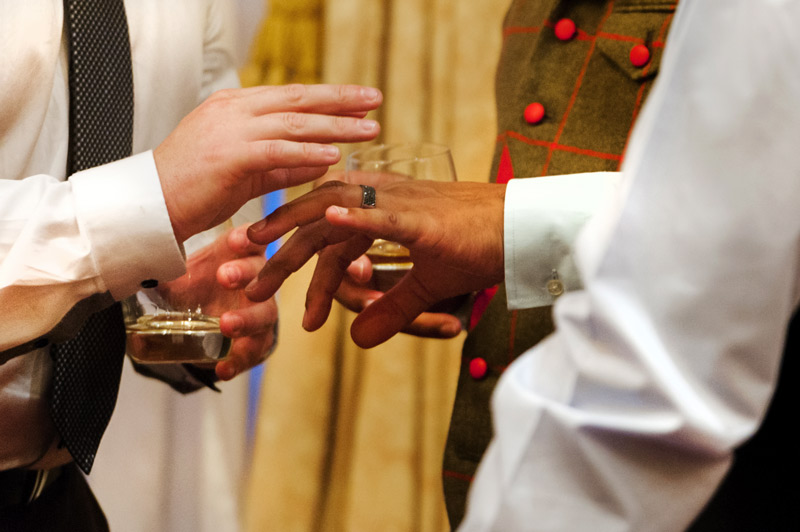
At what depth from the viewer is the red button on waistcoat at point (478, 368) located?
964 mm

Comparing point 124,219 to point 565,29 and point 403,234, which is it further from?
point 565,29

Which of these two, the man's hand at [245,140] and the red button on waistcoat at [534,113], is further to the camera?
the red button on waistcoat at [534,113]

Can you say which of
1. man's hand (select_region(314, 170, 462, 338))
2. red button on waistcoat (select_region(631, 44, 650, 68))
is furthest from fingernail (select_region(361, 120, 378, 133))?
red button on waistcoat (select_region(631, 44, 650, 68))

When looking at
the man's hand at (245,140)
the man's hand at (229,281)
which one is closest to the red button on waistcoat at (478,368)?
the man's hand at (229,281)

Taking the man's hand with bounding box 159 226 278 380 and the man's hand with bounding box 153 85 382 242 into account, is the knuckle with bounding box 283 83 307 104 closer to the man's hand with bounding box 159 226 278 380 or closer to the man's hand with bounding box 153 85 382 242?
the man's hand with bounding box 153 85 382 242

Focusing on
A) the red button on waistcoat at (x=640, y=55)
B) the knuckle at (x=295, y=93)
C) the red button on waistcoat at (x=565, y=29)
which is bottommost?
→ the knuckle at (x=295, y=93)

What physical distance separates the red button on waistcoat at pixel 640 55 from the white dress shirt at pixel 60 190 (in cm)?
55

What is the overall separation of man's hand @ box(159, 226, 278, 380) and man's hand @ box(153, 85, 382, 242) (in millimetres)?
82

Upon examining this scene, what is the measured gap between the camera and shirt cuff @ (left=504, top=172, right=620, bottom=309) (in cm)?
76

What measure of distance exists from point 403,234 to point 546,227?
154 mm

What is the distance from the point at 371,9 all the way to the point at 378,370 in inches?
28.2

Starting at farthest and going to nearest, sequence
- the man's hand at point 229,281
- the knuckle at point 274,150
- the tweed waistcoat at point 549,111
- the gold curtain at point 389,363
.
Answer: the gold curtain at point 389,363, the tweed waistcoat at point 549,111, the man's hand at point 229,281, the knuckle at point 274,150

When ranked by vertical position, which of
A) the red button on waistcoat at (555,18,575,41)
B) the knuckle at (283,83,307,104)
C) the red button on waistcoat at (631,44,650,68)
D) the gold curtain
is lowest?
the gold curtain

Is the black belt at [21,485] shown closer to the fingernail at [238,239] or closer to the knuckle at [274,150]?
the fingernail at [238,239]
